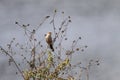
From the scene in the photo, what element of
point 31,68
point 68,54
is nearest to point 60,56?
point 68,54

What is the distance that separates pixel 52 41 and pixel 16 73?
1879 millimetres

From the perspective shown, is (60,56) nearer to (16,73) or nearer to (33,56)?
(33,56)

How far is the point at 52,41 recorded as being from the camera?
13.1 meters

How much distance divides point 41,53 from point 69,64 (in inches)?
46.1

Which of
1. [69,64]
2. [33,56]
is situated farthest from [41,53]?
[69,64]

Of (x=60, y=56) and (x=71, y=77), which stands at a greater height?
(x=60, y=56)

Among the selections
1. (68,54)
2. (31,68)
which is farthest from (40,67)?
(68,54)

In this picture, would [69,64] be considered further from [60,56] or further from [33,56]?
[33,56]

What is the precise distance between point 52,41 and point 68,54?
2.61 feet

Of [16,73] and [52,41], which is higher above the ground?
[52,41]

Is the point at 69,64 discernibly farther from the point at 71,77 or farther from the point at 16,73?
the point at 16,73

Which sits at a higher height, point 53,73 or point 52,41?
point 52,41

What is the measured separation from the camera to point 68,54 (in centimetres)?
1299

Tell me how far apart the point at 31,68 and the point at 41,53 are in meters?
0.70
